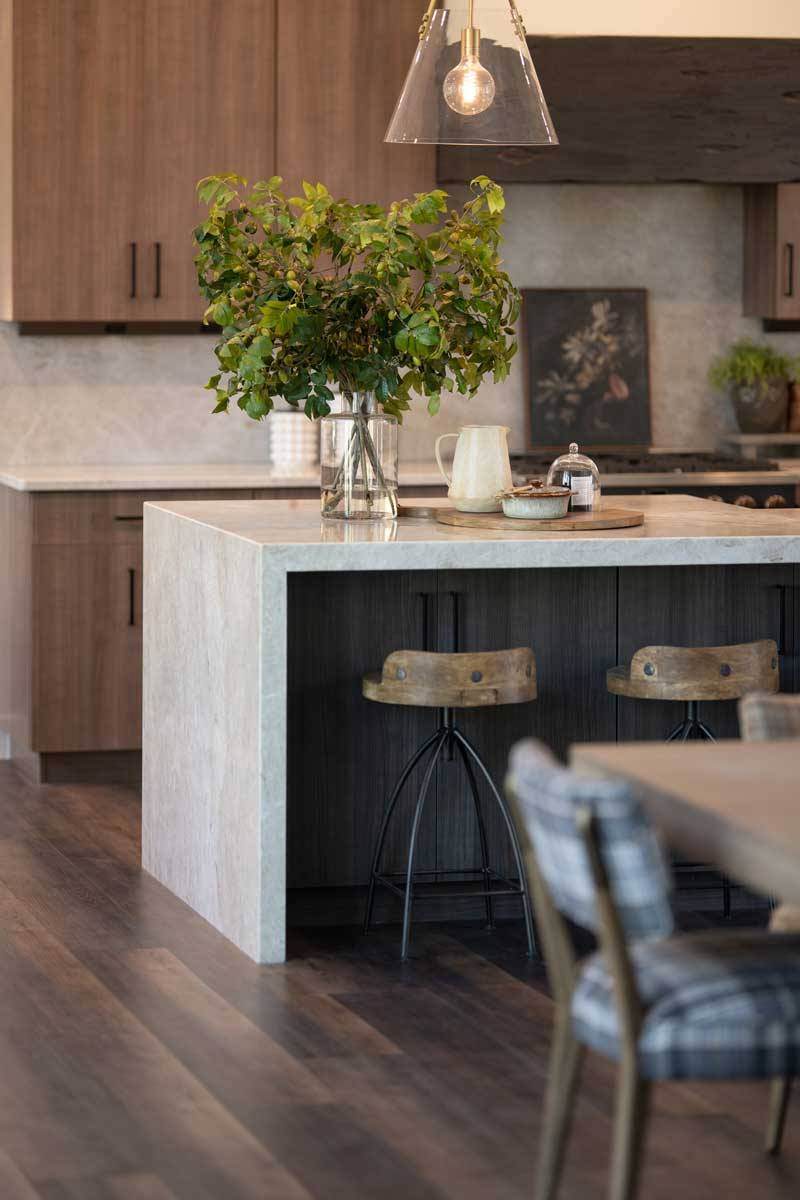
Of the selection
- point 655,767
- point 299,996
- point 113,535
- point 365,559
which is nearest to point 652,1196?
point 655,767

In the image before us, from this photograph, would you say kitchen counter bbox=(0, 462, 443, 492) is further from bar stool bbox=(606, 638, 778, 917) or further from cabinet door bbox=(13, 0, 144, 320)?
bar stool bbox=(606, 638, 778, 917)

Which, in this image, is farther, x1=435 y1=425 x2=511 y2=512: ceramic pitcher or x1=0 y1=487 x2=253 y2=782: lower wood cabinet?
x1=0 y1=487 x2=253 y2=782: lower wood cabinet

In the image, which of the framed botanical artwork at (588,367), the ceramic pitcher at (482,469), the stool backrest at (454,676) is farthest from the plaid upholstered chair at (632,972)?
the framed botanical artwork at (588,367)

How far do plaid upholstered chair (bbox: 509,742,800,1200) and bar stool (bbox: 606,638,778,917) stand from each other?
5.27 ft

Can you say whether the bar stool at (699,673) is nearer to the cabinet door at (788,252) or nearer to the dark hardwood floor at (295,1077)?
the dark hardwood floor at (295,1077)

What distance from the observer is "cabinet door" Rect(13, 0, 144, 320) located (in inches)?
236

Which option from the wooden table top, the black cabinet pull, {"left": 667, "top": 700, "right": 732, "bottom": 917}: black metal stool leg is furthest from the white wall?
the wooden table top

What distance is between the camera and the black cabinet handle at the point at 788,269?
6777mm

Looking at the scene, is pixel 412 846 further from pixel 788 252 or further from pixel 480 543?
pixel 788 252

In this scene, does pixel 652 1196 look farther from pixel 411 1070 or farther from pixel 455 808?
pixel 455 808

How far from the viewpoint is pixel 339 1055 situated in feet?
11.3

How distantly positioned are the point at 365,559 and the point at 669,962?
5.32 ft

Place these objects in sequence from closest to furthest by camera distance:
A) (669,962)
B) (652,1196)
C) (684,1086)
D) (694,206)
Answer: (669,962), (652,1196), (684,1086), (694,206)

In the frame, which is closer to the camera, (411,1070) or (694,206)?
(411,1070)
